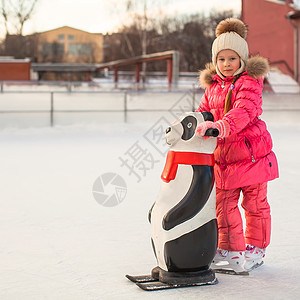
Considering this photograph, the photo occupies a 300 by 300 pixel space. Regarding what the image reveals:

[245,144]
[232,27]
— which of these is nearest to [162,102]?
[232,27]

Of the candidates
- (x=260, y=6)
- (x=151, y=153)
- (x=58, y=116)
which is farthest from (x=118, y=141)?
(x=260, y=6)

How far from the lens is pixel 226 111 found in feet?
9.12

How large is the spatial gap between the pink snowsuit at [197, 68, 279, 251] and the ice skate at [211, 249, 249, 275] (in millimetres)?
34

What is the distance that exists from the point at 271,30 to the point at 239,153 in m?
22.1

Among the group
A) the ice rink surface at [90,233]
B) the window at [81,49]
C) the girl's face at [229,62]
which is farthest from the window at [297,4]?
the girl's face at [229,62]

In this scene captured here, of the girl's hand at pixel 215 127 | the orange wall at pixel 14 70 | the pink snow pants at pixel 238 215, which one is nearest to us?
the girl's hand at pixel 215 127

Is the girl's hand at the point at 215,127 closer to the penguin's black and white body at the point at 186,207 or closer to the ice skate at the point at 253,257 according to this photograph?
the penguin's black and white body at the point at 186,207

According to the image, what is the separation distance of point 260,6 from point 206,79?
2284 cm

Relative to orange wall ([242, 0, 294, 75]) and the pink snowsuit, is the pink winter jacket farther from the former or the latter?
orange wall ([242, 0, 294, 75])

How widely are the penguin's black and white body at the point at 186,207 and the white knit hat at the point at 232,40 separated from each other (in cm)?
43

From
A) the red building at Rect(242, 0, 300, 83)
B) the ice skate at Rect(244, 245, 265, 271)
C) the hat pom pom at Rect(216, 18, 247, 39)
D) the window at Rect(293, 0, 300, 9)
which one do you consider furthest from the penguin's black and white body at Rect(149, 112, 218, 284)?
the window at Rect(293, 0, 300, 9)

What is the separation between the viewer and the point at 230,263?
286 centimetres

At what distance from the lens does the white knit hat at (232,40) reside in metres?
2.82

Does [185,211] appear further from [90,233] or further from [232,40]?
[90,233]
